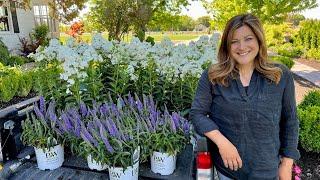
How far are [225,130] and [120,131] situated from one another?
0.87 m

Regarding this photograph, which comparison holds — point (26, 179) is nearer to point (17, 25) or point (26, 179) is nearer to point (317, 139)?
point (317, 139)

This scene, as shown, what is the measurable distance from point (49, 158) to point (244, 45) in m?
1.91

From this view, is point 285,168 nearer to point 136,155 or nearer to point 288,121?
point 288,121

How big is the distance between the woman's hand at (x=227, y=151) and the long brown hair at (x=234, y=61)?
1.08ft

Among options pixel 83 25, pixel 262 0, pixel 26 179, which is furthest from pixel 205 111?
pixel 83 25

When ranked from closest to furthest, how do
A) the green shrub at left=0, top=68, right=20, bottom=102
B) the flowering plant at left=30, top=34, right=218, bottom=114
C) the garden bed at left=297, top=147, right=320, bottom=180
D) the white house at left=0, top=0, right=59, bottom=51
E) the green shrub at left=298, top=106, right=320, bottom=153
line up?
1. the flowering plant at left=30, top=34, right=218, bottom=114
2. the garden bed at left=297, top=147, right=320, bottom=180
3. the green shrub at left=298, top=106, right=320, bottom=153
4. the green shrub at left=0, top=68, right=20, bottom=102
5. the white house at left=0, top=0, right=59, bottom=51

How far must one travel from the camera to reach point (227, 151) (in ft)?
6.02

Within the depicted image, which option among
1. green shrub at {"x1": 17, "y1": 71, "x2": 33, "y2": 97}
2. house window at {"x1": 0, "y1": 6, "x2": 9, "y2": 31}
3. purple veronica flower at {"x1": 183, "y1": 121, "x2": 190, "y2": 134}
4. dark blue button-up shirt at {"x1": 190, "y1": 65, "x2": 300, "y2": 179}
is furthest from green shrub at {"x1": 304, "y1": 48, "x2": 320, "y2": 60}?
house window at {"x1": 0, "y1": 6, "x2": 9, "y2": 31}

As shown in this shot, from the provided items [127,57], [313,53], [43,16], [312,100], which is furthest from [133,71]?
[43,16]

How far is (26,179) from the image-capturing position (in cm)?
254

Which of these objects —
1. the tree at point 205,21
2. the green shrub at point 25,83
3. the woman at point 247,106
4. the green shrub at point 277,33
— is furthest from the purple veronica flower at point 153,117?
the green shrub at point 277,33

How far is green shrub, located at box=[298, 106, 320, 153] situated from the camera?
3.85 metres

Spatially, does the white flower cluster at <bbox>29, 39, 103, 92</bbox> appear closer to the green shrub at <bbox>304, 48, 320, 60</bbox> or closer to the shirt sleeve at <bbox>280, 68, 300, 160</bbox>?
the shirt sleeve at <bbox>280, 68, 300, 160</bbox>

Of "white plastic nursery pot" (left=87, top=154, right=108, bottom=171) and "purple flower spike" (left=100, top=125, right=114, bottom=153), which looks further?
"white plastic nursery pot" (left=87, top=154, right=108, bottom=171)
